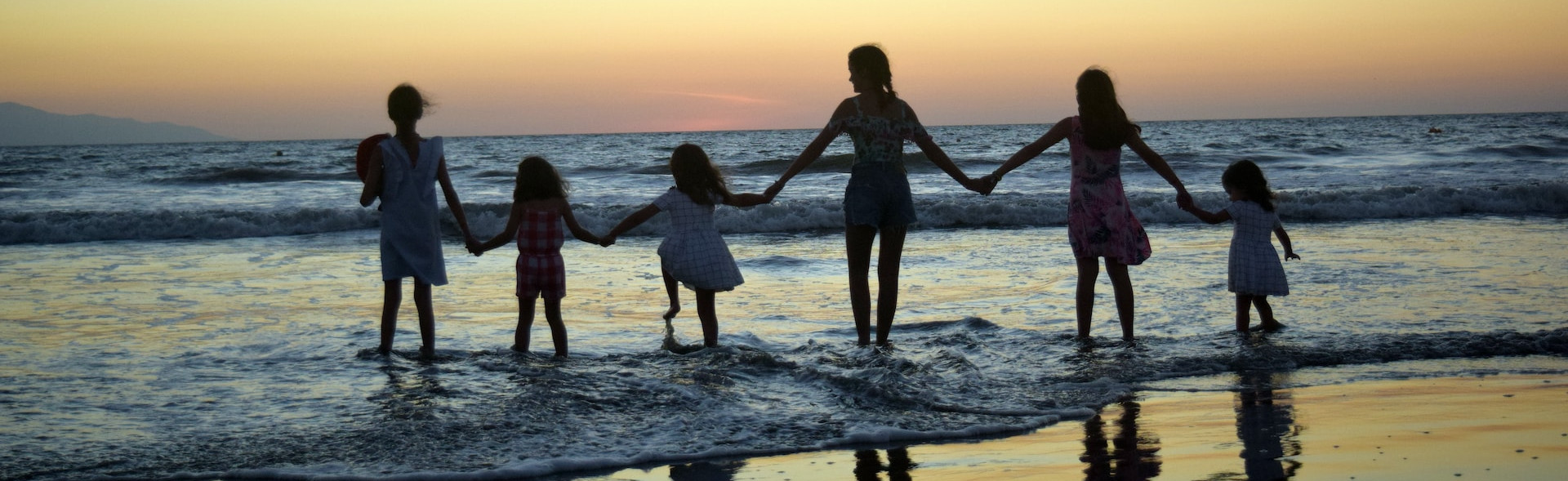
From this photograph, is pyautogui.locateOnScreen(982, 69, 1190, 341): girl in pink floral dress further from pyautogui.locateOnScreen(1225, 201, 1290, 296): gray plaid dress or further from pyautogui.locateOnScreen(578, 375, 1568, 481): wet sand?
pyautogui.locateOnScreen(578, 375, 1568, 481): wet sand

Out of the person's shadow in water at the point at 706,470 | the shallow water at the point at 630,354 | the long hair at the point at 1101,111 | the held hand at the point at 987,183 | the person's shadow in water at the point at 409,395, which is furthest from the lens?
the held hand at the point at 987,183

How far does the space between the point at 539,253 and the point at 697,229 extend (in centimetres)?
79

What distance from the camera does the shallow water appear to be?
12.3 feet

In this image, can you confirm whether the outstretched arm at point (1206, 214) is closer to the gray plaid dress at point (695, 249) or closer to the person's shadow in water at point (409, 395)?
the gray plaid dress at point (695, 249)

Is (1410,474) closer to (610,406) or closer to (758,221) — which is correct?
(610,406)

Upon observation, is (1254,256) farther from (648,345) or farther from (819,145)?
(648,345)

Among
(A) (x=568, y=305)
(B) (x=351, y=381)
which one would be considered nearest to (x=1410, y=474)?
(B) (x=351, y=381)

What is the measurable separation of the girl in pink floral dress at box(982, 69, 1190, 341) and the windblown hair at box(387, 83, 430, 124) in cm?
283

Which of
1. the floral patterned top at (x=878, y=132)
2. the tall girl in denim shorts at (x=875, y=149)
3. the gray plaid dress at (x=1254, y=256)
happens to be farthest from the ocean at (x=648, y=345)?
the floral patterned top at (x=878, y=132)

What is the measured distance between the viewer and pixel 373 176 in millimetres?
5137

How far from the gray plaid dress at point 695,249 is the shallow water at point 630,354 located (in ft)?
1.17

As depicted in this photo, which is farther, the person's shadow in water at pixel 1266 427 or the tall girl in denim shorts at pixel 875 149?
the tall girl in denim shorts at pixel 875 149

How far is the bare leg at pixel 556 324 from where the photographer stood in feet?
18.0

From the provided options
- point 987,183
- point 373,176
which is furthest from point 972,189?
point 373,176
